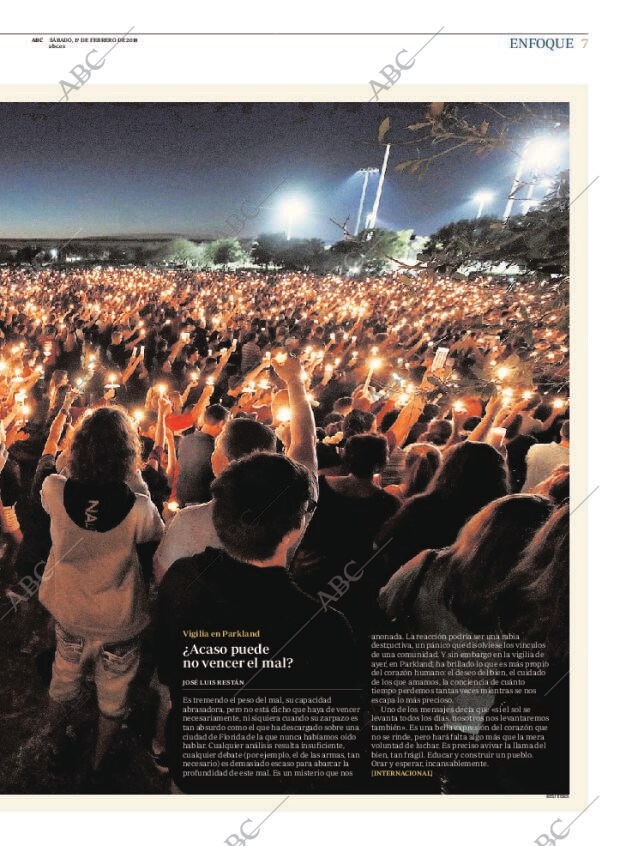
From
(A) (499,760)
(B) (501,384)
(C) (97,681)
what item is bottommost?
(A) (499,760)

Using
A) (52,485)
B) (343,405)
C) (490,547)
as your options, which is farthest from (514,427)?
(52,485)

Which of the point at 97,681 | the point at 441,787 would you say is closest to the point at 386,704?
the point at 441,787

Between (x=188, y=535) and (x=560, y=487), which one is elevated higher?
A: (x=560, y=487)

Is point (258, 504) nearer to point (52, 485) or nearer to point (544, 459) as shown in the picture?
point (52, 485)

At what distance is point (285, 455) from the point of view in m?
1.81

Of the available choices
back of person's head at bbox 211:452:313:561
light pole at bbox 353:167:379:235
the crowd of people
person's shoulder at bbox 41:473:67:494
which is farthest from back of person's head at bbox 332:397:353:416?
person's shoulder at bbox 41:473:67:494

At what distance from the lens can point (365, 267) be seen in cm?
220

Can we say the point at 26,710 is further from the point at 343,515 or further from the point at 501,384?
the point at 501,384

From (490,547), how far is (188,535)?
1.12m

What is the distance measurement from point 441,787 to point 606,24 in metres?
3.19

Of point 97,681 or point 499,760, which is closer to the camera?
point 97,681

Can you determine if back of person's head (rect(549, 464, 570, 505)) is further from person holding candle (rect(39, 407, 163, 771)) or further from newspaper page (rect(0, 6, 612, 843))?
person holding candle (rect(39, 407, 163, 771))

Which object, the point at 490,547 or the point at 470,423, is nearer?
the point at 490,547

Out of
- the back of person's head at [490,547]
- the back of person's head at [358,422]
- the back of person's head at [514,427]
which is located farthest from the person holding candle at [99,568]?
the back of person's head at [514,427]
